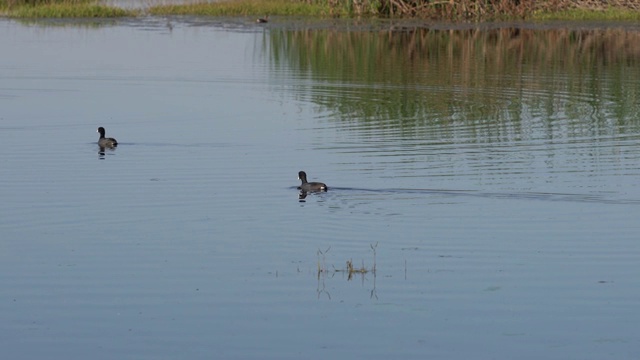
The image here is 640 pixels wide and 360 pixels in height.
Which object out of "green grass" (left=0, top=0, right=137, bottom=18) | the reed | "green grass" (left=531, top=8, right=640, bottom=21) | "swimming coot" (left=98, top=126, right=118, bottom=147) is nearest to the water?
the reed

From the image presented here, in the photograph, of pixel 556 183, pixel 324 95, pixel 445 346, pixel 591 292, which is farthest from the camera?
pixel 324 95

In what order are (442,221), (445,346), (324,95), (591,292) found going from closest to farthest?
(445,346)
(591,292)
(442,221)
(324,95)

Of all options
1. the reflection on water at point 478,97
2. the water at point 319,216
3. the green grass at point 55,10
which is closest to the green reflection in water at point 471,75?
the reflection on water at point 478,97

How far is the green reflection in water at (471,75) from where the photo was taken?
24703 millimetres

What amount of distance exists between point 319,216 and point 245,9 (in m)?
33.7

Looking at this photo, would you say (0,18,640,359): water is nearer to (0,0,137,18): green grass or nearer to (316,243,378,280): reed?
(316,243,378,280): reed

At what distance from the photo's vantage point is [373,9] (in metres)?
47.0

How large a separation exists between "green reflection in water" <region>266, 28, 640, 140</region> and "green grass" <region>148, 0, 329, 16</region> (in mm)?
4811

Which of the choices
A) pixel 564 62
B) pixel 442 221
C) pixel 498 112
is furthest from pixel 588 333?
pixel 564 62

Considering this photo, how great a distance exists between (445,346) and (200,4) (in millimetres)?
40369

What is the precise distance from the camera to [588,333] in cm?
1062

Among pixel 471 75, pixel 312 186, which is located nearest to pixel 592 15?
pixel 471 75

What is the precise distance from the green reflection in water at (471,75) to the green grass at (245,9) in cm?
481

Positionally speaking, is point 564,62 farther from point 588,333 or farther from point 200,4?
point 588,333
